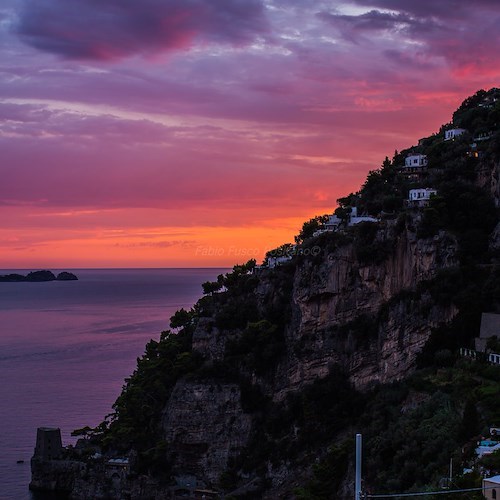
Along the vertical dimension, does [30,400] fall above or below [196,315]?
below

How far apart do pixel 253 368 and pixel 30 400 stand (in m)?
29.7

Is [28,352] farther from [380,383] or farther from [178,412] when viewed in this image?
[380,383]

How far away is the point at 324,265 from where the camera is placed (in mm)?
54594

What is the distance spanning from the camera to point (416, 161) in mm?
62750

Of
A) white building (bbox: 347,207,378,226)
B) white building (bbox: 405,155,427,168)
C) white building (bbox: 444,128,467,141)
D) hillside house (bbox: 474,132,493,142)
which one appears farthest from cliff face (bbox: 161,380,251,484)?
white building (bbox: 444,128,467,141)

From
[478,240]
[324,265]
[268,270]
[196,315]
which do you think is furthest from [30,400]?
[478,240]

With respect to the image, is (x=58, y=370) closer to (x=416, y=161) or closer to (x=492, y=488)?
(x=416, y=161)

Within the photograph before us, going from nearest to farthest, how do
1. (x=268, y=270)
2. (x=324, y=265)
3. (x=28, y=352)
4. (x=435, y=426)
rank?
(x=435, y=426) → (x=324, y=265) → (x=268, y=270) → (x=28, y=352)

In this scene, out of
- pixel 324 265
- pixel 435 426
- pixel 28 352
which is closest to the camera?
pixel 435 426

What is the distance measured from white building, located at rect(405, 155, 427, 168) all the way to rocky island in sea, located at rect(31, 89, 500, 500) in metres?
0.07

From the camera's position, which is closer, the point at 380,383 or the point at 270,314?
the point at 380,383

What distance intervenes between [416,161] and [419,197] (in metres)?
8.28

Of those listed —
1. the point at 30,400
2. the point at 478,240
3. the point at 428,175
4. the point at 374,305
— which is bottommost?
the point at 30,400

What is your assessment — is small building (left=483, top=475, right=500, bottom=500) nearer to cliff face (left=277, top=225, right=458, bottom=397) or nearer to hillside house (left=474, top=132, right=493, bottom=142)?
cliff face (left=277, top=225, right=458, bottom=397)
